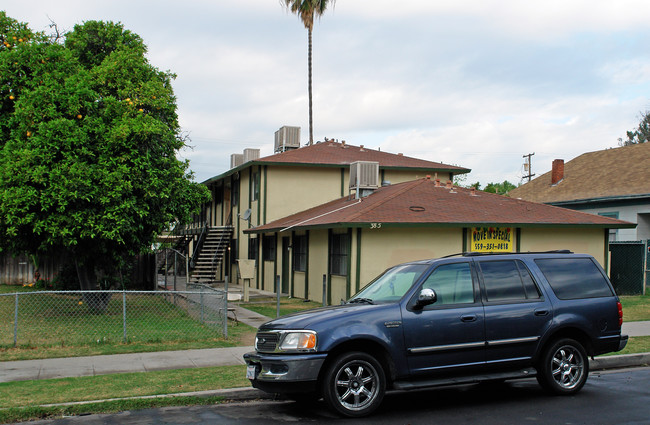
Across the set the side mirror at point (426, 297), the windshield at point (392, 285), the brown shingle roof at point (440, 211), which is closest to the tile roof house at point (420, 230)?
the brown shingle roof at point (440, 211)

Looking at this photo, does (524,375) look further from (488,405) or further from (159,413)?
(159,413)

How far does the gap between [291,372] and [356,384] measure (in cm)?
76

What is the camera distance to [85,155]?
14.9 metres

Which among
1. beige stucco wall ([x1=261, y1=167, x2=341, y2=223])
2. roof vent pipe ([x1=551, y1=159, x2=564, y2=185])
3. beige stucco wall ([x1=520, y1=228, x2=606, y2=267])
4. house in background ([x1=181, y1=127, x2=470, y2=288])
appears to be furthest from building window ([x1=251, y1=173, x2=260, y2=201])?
roof vent pipe ([x1=551, y1=159, x2=564, y2=185])

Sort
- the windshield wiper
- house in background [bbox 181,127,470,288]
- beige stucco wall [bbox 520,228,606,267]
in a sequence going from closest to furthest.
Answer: the windshield wiper < beige stucco wall [bbox 520,228,606,267] < house in background [bbox 181,127,470,288]

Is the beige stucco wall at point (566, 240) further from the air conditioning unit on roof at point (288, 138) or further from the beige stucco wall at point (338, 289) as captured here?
the air conditioning unit on roof at point (288, 138)

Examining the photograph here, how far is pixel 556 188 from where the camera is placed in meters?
32.9

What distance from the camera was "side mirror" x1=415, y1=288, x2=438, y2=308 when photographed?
7.35m

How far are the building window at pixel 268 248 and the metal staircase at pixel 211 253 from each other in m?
2.71

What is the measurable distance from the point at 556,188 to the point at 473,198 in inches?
534

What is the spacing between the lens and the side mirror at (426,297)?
735cm

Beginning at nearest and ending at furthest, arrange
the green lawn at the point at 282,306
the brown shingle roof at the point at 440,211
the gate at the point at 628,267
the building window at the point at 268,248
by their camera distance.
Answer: the green lawn at the point at 282,306
the brown shingle roof at the point at 440,211
the gate at the point at 628,267
the building window at the point at 268,248

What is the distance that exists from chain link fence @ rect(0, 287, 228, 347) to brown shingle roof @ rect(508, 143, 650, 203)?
19580mm

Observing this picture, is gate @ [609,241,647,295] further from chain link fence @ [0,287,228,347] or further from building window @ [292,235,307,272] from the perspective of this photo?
chain link fence @ [0,287,228,347]
